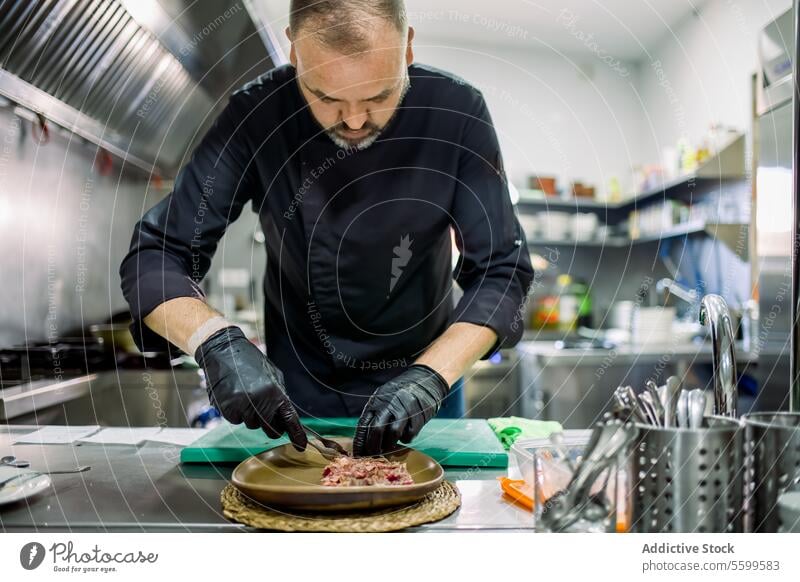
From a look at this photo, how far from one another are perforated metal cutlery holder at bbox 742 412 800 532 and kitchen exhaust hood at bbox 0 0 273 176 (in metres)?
0.76

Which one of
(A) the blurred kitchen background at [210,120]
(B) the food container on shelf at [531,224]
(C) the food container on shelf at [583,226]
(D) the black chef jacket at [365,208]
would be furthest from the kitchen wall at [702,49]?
(C) the food container on shelf at [583,226]

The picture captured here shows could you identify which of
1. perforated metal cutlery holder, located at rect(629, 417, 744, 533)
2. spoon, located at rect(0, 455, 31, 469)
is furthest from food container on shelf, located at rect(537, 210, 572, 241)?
spoon, located at rect(0, 455, 31, 469)

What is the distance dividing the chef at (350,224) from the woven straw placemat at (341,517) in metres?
0.16

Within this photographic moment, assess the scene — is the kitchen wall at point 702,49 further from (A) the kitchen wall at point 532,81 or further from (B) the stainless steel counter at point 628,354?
(B) the stainless steel counter at point 628,354

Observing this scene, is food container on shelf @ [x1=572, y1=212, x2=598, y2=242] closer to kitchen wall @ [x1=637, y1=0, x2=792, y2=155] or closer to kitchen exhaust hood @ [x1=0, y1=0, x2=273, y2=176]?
kitchen wall @ [x1=637, y1=0, x2=792, y2=155]

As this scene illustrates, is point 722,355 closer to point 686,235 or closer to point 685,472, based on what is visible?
point 685,472

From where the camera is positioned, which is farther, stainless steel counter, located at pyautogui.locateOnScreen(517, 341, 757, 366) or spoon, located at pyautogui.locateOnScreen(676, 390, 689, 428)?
stainless steel counter, located at pyautogui.locateOnScreen(517, 341, 757, 366)

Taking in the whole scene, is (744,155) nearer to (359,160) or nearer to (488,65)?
(488,65)

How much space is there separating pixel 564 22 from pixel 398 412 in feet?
1.96

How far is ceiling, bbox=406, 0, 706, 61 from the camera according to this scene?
0.81 metres

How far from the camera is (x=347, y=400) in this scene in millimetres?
899
